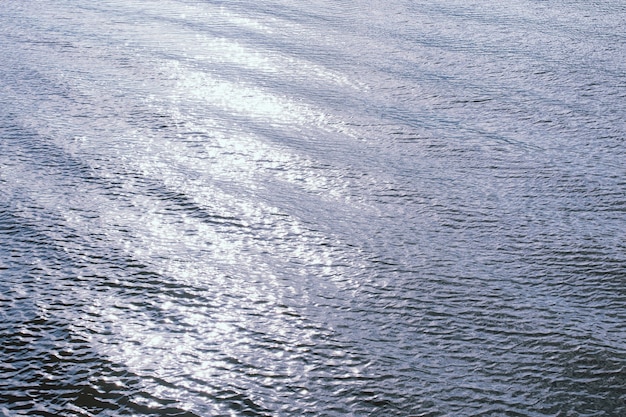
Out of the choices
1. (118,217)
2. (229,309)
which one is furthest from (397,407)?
(118,217)

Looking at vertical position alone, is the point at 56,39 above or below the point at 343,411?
above

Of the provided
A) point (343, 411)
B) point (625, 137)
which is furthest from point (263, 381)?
point (625, 137)

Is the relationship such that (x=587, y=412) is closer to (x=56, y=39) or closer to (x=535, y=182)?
(x=535, y=182)

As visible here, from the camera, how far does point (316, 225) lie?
191cm

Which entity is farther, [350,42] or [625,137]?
[350,42]

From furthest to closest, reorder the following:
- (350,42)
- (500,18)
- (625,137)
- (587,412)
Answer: (500,18) → (350,42) → (625,137) → (587,412)

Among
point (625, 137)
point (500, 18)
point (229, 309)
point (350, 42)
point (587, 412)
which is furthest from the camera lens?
point (500, 18)

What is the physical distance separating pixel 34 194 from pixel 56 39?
1.69 m

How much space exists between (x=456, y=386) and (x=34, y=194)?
1259 mm

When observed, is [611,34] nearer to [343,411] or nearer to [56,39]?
[56,39]

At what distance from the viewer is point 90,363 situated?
1389 millimetres

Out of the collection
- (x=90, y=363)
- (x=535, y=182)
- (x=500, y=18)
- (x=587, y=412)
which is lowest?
(x=90, y=363)

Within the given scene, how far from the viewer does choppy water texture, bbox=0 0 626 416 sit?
134 cm

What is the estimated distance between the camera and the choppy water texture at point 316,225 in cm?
134
